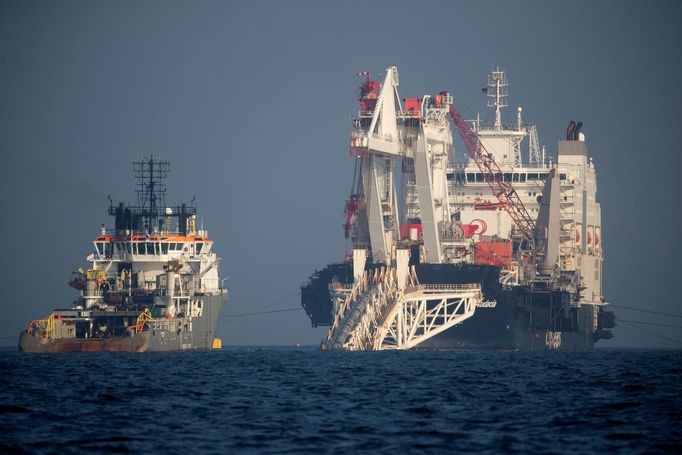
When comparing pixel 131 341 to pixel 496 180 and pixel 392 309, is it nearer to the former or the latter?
pixel 392 309

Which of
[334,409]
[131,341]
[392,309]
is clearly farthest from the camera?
[392,309]

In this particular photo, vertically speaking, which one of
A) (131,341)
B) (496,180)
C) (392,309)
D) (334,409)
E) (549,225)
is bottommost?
(334,409)

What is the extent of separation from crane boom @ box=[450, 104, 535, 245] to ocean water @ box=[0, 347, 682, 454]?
5392 cm

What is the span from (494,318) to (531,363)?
30.9 m

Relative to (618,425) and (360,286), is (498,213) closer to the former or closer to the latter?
(360,286)

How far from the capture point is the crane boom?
125 meters

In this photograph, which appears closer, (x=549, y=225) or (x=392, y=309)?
(x=392, y=309)

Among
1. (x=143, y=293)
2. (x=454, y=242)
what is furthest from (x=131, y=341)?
(x=454, y=242)

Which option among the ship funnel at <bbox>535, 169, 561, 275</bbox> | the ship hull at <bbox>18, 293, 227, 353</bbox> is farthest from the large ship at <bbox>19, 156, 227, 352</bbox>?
the ship funnel at <bbox>535, 169, 561, 275</bbox>

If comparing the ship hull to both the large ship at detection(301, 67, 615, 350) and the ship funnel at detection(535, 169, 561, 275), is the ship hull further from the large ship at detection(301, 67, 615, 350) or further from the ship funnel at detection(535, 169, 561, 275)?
the ship funnel at detection(535, 169, 561, 275)

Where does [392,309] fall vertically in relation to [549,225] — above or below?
below

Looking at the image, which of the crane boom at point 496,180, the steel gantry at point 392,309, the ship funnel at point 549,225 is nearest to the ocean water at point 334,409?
the steel gantry at point 392,309

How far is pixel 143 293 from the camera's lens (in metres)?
93.4

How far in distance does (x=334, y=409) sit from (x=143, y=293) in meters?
49.0
